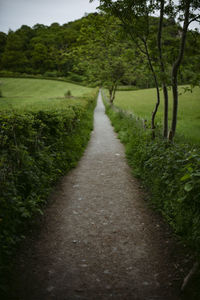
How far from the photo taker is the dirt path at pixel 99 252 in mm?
2855

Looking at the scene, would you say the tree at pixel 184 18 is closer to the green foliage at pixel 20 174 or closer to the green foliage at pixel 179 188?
the green foliage at pixel 179 188

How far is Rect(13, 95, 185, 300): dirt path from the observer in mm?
2855

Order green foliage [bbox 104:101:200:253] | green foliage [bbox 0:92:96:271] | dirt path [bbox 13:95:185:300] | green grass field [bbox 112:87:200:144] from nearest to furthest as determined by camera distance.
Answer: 1. dirt path [bbox 13:95:185:300]
2. green foliage [bbox 104:101:200:253]
3. green foliage [bbox 0:92:96:271]
4. green grass field [bbox 112:87:200:144]

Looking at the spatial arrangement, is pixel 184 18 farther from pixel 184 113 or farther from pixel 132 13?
pixel 184 113

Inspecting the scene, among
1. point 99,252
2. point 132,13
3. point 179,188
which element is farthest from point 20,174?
point 132,13

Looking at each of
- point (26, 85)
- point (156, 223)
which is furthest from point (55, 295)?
point (26, 85)

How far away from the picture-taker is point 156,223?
4.46m

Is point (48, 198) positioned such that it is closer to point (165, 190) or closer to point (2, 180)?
point (2, 180)

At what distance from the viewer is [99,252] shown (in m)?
3.63

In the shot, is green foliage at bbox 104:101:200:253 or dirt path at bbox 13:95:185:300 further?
green foliage at bbox 104:101:200:253

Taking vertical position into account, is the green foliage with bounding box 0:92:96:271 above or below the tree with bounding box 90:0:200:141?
below

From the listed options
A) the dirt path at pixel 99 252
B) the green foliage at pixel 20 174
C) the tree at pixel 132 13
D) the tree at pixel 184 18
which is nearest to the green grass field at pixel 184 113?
the tree at pixel 184 18

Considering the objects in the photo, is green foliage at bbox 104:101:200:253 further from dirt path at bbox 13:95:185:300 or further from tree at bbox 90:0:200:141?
tree at bbox 90:0:200:141

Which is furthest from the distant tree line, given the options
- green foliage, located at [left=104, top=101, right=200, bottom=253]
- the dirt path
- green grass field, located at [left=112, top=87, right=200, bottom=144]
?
the dirt path
